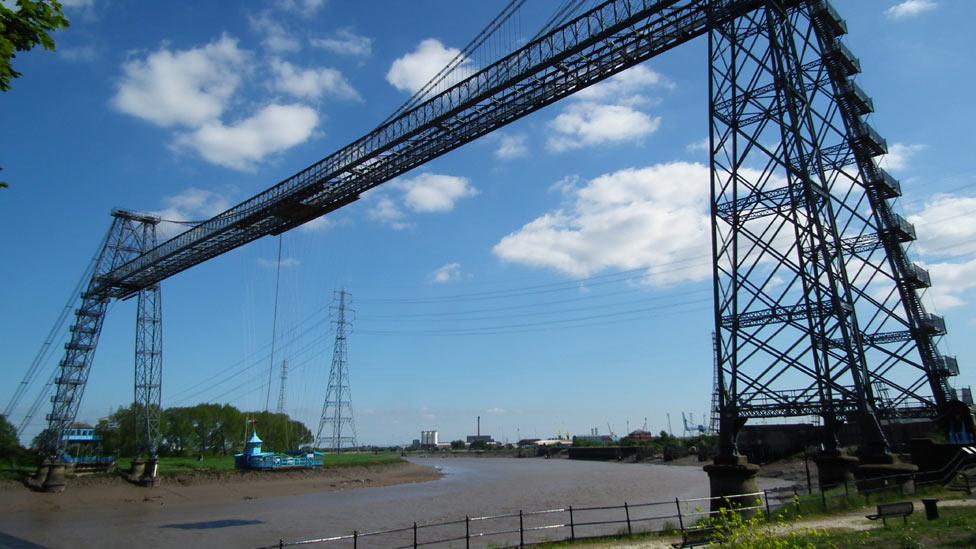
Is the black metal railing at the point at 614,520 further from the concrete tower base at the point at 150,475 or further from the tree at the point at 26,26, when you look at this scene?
the concrete tower base at the point at 150,475

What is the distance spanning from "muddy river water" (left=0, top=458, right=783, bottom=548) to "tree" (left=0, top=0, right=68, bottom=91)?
12.8 metres

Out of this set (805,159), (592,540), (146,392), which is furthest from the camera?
(146,392)

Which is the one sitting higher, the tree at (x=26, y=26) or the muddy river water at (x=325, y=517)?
the tree at (x=26, y=26)

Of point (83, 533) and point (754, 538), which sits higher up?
point (754, 538)

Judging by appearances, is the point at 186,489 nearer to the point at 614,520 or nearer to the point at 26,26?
the point at 614,520

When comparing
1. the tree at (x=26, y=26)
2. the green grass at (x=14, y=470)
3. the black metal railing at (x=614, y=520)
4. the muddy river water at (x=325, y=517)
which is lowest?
the muddy river water at (x=325, y=517)

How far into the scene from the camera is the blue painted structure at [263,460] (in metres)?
57.3

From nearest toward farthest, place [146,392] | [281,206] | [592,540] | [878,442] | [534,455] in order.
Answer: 1. [592,540]
2. [878,442]
3. [281,206]
4. [146,392]
5. [534,455]

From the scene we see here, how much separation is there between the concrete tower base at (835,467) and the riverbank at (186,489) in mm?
39355

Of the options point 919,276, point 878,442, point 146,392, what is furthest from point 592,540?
point 146,392

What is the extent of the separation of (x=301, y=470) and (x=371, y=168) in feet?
126

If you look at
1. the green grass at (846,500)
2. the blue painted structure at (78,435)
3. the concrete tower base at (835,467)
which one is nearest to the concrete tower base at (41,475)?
the blue painted structure at (78,435)

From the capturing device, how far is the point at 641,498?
39625 mm

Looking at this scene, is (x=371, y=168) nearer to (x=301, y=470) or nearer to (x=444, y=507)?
(x=444, y=507)
